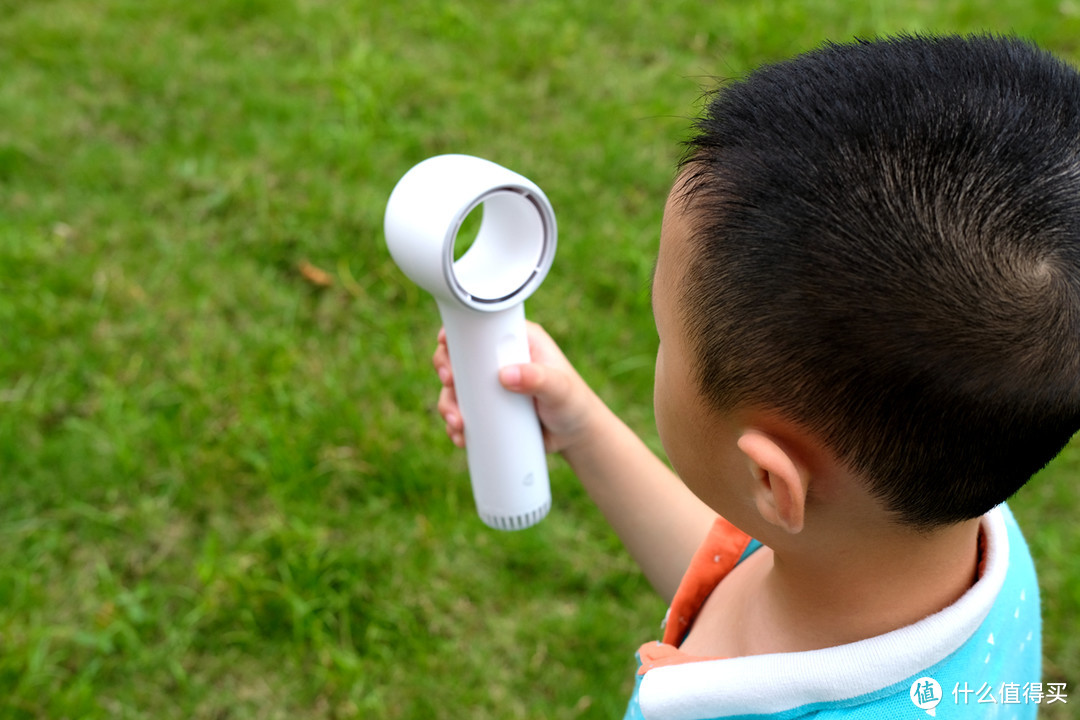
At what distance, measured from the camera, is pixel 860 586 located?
996 mm

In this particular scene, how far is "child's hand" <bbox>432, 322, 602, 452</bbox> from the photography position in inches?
54.6

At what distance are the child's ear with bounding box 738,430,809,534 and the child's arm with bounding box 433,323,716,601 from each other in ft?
1.77

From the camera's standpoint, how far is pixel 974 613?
986 millimetres

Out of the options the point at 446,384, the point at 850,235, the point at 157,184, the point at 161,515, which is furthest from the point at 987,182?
Result: the point at 157,184

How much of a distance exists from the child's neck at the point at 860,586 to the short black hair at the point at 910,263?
0.09 m

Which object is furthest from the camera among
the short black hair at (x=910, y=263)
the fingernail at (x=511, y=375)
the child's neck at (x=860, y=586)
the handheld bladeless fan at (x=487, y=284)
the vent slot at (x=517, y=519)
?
the vent slot at (x=517, y=519)

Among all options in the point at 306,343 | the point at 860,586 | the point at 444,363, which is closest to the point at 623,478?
the point at 444,363

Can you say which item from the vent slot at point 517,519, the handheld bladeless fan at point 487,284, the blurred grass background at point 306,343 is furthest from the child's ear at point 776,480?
the blurred grass background at point 306,343

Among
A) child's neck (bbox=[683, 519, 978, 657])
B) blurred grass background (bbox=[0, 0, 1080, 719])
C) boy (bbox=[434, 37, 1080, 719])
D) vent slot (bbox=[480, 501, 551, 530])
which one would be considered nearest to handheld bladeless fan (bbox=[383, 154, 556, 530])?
vent slot (bbox=[480, 501, 551, 530])

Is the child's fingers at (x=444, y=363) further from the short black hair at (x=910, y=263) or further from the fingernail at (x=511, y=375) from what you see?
the short black hair at (x=910, y=263)

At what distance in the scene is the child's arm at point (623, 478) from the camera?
1457 millimetres

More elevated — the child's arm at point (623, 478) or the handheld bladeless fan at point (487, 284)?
the handheld bladeless fan at point (487, 284)

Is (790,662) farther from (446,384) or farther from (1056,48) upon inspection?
(1056,48)

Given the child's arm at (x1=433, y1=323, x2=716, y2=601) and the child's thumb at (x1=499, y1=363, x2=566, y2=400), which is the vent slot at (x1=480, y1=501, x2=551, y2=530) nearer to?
the child's arm at (x1=433, y1=323, x2=716, y2=601)
